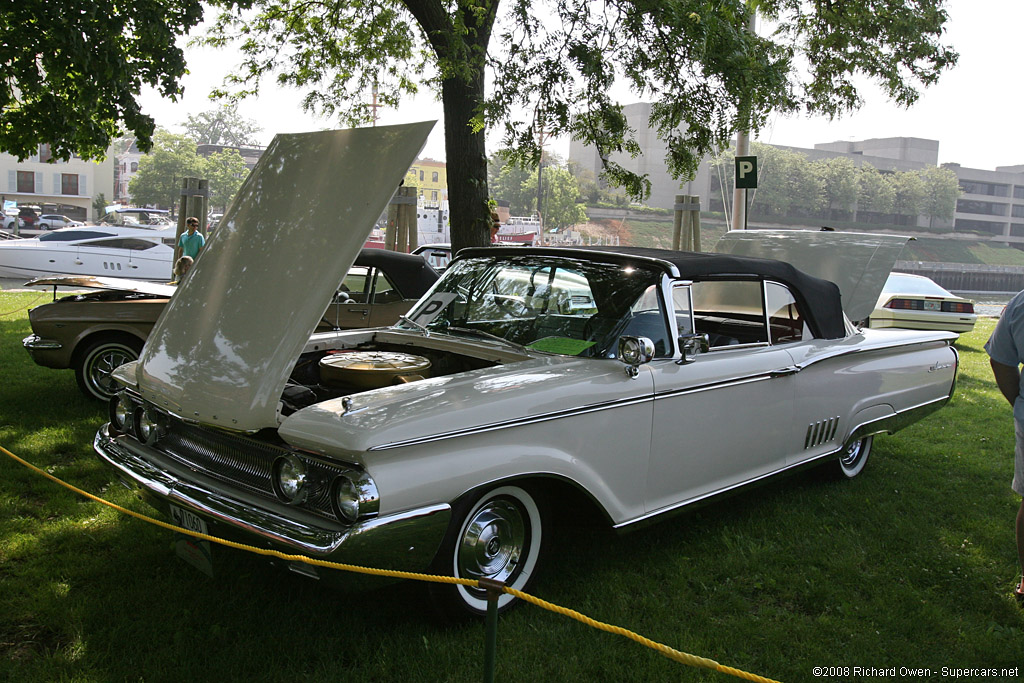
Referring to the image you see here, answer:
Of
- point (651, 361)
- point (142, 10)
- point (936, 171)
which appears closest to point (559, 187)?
point (936, 171)

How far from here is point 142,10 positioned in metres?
8.66

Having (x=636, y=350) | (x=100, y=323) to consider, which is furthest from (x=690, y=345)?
(x=100, y=323)

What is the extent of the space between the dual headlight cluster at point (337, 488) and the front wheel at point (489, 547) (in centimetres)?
41

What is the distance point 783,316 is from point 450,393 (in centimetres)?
264

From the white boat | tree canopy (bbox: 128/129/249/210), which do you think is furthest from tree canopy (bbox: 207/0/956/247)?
tree canopy (bbox: 128/129/249/210)

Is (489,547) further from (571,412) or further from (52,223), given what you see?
(52,223)

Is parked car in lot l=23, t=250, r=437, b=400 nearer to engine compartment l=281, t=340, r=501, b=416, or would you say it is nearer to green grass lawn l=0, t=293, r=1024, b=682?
green grass lawn l=0, t=293, r=1024, b=682

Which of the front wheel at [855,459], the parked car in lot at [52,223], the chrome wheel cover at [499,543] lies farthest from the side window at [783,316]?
the parked car in lot at [52,223]

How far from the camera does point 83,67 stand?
26.3ft

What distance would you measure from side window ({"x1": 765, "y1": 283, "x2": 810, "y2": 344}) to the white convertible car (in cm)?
2

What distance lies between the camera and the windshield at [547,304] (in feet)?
13.0

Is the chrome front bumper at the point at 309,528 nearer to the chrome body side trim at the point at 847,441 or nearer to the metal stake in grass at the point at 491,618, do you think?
the metal stake in grass at the point at 491,618

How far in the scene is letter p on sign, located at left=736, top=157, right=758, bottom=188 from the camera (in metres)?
10.1

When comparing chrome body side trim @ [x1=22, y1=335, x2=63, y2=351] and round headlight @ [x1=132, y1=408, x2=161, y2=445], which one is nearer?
round headlight @ [x1=132, y1=408, x2=161, y2=445]
